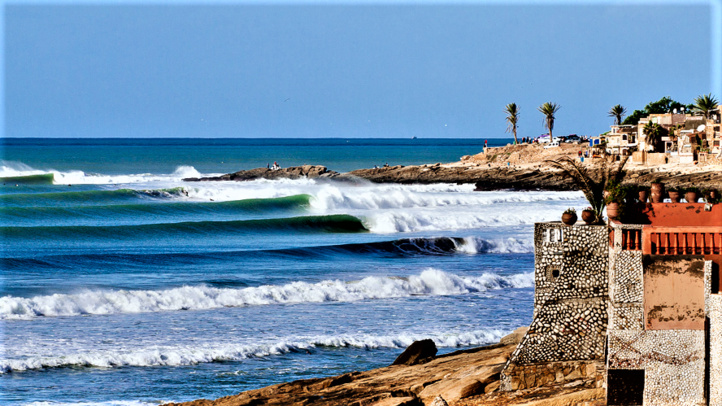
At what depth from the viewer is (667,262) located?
10617 mm

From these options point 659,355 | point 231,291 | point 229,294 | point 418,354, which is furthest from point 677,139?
point 659,355

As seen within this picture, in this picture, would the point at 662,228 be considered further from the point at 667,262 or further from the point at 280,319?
the point at 280,319

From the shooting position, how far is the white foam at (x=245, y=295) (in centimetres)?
1945

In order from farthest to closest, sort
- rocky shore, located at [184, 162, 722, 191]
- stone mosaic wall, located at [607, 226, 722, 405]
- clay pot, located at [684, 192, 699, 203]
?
rocky shore, located at [184, 162, 722, 191], clay pot, located at [684, 192, 699, 203], stone mosaic wall, located at [607, 226, 722, 405]

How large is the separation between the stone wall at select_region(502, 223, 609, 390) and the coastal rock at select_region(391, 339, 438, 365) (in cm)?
246

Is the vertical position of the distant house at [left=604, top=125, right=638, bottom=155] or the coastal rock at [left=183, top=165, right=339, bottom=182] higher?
the distant house at [left=604, top=125, right=638, bottom=155]

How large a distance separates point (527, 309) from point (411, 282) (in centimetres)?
400

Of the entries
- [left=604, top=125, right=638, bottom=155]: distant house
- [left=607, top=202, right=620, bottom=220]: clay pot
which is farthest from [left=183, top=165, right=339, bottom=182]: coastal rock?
[left=607, top=202, right=620, bottom=220]: clay pot

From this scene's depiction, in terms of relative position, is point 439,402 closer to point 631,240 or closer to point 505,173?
point 631,240

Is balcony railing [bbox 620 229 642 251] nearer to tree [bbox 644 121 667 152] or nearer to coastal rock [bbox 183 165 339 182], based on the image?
coastal rock [bbox 183 165 339 182]

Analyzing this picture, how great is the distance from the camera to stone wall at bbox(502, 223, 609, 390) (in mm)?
11711

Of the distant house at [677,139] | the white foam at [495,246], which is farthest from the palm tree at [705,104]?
the white foam at [495,246]

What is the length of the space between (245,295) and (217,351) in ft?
17.4

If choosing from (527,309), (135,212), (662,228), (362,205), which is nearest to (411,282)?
(527,309)
